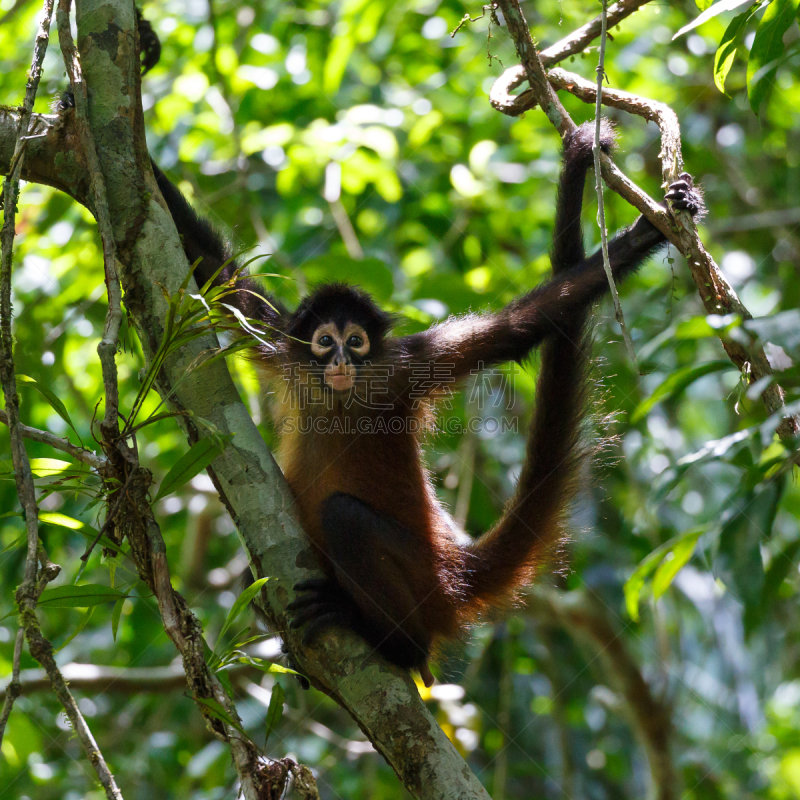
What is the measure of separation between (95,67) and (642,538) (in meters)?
5.64

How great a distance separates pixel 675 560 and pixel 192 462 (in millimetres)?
2200

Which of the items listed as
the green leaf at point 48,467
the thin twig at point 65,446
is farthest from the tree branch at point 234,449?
the green leaf at point 48,467

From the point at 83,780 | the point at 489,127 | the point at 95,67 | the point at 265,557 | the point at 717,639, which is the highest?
the point at 489,127

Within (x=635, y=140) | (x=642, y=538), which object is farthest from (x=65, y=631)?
(x=635, y=140)

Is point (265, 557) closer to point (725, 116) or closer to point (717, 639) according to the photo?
point (717, 639)

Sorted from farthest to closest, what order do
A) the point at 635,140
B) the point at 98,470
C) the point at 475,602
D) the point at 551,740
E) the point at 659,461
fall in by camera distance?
the point at 635,140 < the point at 659,461 < the point at 551,740 < the point at 475,602 < the point at 98,470

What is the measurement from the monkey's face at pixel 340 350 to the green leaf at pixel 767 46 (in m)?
2.49

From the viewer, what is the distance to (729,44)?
315 centimetres

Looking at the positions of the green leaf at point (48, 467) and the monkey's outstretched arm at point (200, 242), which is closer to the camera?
the green leaf at point (48, 467)

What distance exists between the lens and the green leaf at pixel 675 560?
347cm

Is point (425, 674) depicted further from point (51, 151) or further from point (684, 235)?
point (51, 151)

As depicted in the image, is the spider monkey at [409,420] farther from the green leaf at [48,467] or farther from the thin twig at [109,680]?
the thin twig at [109,680]

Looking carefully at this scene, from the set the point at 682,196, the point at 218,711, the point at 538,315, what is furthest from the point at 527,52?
the point at 218,711

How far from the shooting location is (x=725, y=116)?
9141 millimetres
